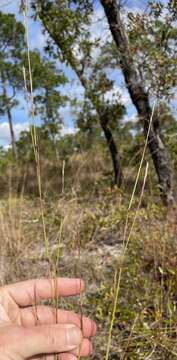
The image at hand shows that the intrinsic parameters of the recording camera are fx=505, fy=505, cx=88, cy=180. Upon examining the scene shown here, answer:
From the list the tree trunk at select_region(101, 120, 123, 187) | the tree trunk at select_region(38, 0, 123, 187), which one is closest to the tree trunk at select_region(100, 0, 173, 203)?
the tree trunk at select_region(38, 0, 123, 187)

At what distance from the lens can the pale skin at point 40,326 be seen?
116 cm

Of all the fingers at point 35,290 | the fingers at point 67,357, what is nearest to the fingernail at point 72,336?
the fingers at point 67,357

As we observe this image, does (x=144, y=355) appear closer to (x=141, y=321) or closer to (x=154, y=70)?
(x=141, y=321)

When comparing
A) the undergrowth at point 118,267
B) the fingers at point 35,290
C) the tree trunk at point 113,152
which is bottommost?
the undergrowth at point 118,267

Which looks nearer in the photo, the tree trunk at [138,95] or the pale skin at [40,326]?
the pale skin at [40,326]

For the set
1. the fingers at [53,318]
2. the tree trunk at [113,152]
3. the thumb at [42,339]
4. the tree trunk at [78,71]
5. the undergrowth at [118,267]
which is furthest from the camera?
the tree trunk at [113,152]

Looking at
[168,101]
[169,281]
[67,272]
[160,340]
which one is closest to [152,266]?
[169,281]

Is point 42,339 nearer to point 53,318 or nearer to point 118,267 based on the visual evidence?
point 53,318

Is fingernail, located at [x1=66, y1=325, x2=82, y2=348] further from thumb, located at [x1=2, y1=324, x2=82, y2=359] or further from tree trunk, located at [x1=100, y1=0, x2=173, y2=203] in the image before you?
tree trunk, located at [x1=100, y1=0, x2=173, y2=203]

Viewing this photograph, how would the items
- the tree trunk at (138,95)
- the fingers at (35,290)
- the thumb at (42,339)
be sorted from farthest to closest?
the tree trunk at (138,95), the fingers at (35,290), the thumb at (42,339)

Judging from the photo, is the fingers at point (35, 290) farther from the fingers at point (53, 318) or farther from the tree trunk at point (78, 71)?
the tree trunk at point (78, 71)

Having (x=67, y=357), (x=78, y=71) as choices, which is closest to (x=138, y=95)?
(x=78, y=71)

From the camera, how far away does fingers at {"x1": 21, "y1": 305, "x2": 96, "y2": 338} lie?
1.47 metres

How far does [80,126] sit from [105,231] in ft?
20.5
